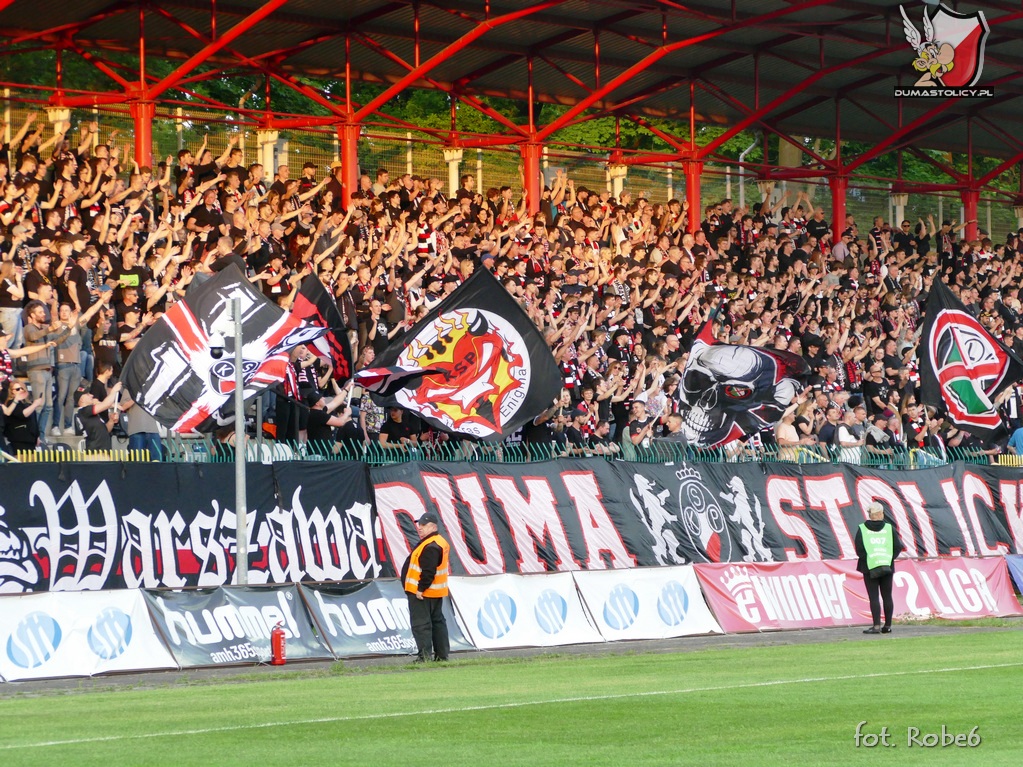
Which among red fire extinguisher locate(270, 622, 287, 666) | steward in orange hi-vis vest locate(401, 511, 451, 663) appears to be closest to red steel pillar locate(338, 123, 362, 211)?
steward in orange hi-vis vest locate(401, 511, 451, 663)

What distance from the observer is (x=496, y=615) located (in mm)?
21859

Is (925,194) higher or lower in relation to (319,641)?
higher

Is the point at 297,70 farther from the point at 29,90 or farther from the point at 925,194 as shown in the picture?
the point at 925,194

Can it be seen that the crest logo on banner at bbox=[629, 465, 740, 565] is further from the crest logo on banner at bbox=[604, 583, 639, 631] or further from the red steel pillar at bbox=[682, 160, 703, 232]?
the red steel pillar at bbox=[682, 160, 703, 232]

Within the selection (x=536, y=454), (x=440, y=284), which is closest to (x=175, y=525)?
(x=536, y=454)

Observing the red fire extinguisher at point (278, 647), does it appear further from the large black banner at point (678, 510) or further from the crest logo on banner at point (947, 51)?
the crest logo on banner at point (947, 51)

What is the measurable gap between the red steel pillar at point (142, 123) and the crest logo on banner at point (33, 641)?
15487 mm

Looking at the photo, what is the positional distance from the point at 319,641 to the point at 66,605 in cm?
325

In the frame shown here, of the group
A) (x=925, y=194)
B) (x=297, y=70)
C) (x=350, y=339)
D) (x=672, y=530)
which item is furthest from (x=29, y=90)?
(x=925, y=194)

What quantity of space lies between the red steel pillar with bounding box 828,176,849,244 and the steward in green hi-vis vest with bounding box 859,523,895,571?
72.2ft

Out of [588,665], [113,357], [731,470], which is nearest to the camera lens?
[588,665]

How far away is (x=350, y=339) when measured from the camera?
84.2 feet

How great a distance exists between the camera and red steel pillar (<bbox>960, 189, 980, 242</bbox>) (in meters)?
51.1

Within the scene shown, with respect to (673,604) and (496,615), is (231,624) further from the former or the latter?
(673,604)
